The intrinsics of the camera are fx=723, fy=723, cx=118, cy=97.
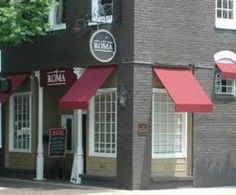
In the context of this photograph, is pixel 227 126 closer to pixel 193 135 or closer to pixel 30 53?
pixel 193 135

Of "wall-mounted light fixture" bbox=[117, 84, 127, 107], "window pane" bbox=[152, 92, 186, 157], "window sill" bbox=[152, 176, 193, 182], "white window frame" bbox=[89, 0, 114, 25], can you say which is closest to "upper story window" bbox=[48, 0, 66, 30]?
"white window frame" bbox=[89, 0, 114, 25]

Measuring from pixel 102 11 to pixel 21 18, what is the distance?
251 cm

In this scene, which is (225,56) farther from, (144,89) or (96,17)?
(96,17)

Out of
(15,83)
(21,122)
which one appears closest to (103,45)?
(15,83)

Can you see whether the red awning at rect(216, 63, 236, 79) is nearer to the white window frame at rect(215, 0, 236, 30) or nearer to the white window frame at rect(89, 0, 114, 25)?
the white window frame at rect(215, 0, 236, 30)

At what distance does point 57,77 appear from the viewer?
22.9 metres

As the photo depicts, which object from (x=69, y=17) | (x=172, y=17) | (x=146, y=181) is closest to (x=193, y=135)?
(x=146, y=181)

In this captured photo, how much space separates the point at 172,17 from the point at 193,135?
356 cm

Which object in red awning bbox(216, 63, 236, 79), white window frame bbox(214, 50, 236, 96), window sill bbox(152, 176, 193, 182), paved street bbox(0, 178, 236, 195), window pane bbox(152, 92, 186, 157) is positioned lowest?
paved street bbox(0, 178, 236, 195)

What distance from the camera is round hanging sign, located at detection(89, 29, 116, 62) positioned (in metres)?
20.2

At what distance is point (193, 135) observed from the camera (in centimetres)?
2156

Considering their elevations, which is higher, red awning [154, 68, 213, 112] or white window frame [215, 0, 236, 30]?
white window frame [215, 0, 236, 30]

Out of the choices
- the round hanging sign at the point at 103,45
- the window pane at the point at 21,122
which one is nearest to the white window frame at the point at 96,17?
the round hanging sign at the point at 103,45

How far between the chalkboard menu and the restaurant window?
17.0 feet
